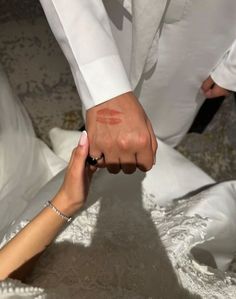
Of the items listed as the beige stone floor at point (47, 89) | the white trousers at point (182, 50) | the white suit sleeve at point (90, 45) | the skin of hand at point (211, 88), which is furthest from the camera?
the beige stone floor at point (47, 89)

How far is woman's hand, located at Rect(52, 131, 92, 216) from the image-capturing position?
22.8 inches

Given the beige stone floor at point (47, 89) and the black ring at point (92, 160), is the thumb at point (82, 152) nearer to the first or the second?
the black ring at point (92, 160)

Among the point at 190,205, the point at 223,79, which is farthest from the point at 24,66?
the point at 190,205

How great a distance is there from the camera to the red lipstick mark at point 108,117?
58 centimetres

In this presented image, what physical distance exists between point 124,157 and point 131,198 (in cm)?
22

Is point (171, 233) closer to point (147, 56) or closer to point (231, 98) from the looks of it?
point (147, 56)

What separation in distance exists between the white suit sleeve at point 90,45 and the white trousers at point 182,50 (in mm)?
195

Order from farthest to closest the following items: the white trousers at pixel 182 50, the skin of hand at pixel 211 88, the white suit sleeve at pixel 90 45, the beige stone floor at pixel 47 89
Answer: the beige stone floor at pixel 47 89 < the skin of hand at pixel 211 88 < the white trousers at pixel 182 50 < the white suit sleeve at pixel 90 45

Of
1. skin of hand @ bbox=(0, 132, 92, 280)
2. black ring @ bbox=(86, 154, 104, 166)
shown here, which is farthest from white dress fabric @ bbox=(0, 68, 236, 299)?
black ring @ bbox=(86, 154, 104, 166)

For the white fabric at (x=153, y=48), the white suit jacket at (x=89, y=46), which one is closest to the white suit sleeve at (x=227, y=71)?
the white fabric at (x=153, y=48)

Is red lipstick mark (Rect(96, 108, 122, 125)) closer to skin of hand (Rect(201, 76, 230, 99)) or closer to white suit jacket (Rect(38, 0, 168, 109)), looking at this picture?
white suit jacket (Rect(38, 0, 168, 109))

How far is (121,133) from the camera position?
573 mm

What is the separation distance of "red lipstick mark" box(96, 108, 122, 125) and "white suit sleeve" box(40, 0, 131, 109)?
0.05ft

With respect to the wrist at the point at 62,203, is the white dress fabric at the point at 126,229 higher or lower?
lower
